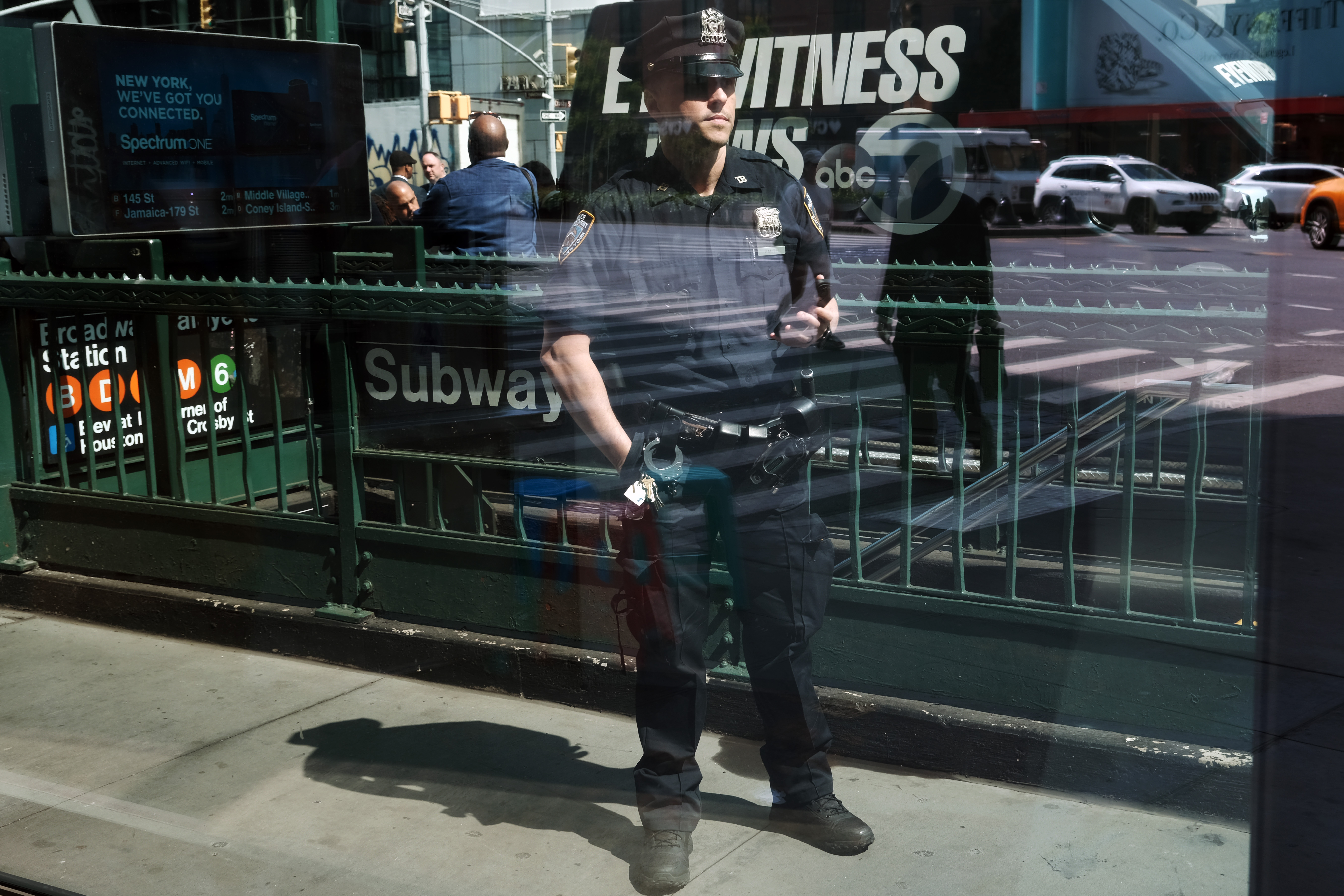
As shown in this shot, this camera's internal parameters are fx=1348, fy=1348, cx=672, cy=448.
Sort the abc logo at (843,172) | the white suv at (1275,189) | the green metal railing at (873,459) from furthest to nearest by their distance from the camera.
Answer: the abc logo at (843,172), the green metal railing at (873,459), the white suv at (1275,189)

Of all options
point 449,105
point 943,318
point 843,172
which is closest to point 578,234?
point 943,318

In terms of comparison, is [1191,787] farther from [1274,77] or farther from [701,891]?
[1274,77]

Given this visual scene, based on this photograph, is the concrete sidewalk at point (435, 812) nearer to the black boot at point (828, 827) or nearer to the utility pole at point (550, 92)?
the black boot at point (828, 827)

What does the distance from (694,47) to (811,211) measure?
0.48 m

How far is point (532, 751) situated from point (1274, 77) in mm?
2592

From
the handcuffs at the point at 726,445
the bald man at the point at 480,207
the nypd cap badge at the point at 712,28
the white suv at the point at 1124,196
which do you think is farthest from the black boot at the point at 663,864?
the bald man at the point at 480,207

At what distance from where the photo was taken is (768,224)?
3.12 metres

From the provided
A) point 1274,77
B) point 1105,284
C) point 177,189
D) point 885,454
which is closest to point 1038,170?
point 1105,284

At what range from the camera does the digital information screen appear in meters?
5.13

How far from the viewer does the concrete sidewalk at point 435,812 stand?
3197 mm

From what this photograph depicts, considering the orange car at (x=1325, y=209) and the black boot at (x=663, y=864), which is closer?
the black boot at (x=663, y=864)

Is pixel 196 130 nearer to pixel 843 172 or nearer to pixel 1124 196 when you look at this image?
pixel 843 172

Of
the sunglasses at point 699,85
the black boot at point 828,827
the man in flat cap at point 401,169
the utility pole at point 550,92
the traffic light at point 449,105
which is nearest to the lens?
the sunglasses at point 699,85

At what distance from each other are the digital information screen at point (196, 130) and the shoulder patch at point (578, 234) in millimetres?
2863
